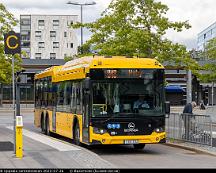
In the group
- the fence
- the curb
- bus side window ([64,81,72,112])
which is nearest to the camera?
the curb

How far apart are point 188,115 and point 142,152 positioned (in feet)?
10.7

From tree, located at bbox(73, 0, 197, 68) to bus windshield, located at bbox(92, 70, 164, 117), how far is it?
7.16 m

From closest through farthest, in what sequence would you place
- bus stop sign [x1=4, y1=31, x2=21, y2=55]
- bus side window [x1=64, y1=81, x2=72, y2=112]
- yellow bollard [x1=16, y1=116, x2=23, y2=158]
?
yellow bollard [x1=16, y1=116, x2=23, y2=158] < bus stop sign [x1=4, y1=31, x2=21, y2=55] < bus side window [x1=64, y1=81, x2=72, y2=112]

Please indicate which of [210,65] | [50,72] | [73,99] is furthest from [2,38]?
[210,65]

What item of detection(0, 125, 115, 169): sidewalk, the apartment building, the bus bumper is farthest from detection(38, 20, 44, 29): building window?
the bus bumper

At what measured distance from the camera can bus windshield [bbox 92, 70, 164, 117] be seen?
54.3 feet

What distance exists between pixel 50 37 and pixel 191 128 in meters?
98.3

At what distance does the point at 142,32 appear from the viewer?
Answer: 24203 millimetres

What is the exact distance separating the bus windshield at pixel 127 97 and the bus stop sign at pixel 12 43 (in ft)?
8.59

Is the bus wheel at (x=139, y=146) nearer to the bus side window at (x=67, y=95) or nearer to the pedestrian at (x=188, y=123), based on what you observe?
the pedestrian at (x=188, y=123)

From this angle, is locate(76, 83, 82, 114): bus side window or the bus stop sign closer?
the bus stop sign

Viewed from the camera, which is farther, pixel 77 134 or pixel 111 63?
pixel 77 134

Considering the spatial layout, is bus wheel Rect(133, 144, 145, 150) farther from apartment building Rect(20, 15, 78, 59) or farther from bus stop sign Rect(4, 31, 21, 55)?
apartment building Rect(20, 15, 78, 59)

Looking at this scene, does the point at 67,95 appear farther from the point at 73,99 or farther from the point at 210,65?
the point at 210,65
